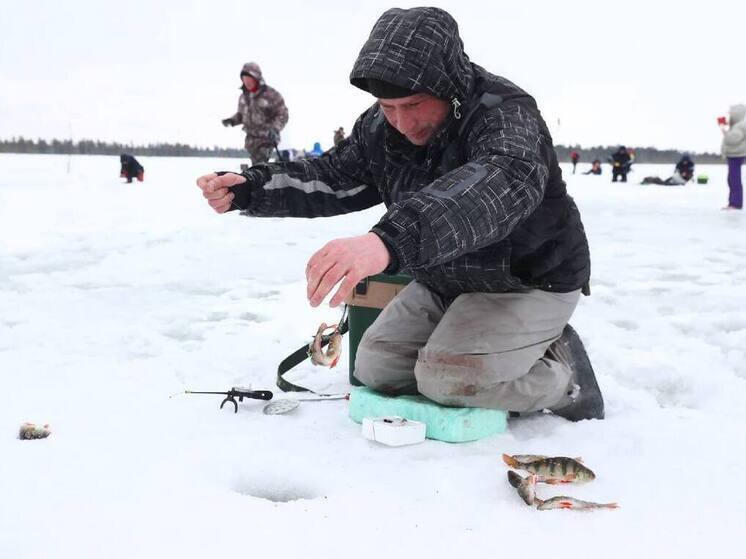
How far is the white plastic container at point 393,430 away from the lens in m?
2.23

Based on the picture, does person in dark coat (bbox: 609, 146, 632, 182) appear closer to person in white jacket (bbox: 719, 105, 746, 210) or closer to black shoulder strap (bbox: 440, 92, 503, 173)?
person in white jacket (bbox: 719, 105, 746, 210)

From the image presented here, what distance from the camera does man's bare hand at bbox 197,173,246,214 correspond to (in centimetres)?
242

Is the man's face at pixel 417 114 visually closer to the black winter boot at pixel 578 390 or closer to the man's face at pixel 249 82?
the black winter boot at pixel 578 390

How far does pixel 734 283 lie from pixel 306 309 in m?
2.84

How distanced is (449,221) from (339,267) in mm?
322

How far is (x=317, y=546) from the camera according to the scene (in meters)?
1.63

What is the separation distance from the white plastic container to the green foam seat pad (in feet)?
0.18

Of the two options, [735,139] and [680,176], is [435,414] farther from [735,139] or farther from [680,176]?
[680,176]

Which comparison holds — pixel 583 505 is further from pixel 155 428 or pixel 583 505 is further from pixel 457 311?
pixel 155 428

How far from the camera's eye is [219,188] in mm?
2463

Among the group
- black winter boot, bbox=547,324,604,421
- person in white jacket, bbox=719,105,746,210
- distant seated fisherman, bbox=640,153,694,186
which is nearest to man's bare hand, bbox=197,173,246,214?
black winter boot, bbox=547,324,604,421

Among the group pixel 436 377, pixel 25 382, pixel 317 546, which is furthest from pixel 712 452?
pixel 25 382

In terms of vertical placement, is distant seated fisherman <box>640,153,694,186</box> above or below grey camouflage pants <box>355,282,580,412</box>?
above

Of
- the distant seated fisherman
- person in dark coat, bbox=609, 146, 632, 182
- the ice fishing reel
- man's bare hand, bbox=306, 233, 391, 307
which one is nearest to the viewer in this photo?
man's bare hand, bbox=306, 233, 391, 307
